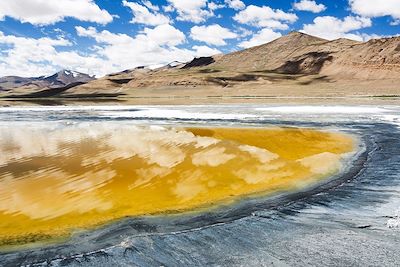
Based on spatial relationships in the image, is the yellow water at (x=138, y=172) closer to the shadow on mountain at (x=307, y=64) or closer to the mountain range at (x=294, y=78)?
the mountain range at (x=294, y=78)

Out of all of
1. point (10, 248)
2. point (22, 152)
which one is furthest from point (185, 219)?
point (22, 152)

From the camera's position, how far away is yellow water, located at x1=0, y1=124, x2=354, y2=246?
30.9 feet

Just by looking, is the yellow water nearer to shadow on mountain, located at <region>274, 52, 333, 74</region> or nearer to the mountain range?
the mountain range

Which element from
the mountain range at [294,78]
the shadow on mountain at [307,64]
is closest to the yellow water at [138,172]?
the mountain range at [294,78]

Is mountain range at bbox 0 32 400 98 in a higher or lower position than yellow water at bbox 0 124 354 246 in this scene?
higher

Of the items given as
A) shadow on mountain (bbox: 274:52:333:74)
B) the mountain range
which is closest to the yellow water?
the mountain range

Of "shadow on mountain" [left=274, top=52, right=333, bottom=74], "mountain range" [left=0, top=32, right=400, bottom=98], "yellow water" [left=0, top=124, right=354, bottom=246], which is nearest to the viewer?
"yellow water" [left=0, top=124, right=354, bottom=246]

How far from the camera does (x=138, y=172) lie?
1331 cm

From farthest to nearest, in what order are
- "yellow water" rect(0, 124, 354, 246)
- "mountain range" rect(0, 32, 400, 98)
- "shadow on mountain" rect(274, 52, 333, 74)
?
"shadow on mountain" rect(274, 52, 333, 74) → "mountain range" rect(0, 32, 400, 98) → "yellow water" rect(0, 124, 354, 246)

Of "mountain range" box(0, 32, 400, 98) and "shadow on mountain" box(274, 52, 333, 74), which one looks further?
"shadow on mountain" box(274, 52, 333, 74)

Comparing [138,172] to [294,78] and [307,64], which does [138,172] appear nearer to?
[294,78]

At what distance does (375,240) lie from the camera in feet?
24.1

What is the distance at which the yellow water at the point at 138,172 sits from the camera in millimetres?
9414

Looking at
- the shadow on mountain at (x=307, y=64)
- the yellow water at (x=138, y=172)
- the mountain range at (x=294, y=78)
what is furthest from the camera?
the shadow on mountain at (x=307, y=64)
